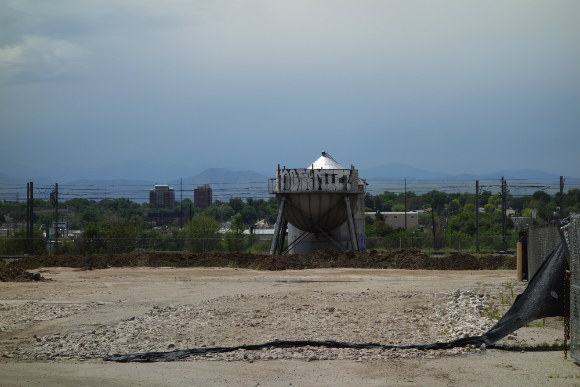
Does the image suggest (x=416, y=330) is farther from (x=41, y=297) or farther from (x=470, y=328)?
(x=41, y=297)

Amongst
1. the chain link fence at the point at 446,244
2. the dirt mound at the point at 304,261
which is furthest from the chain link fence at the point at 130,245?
the dirt mound at the point at 304,261

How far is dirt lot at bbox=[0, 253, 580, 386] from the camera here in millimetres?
10578

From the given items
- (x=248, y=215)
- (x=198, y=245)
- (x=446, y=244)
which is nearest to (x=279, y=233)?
(x=198, y=245)

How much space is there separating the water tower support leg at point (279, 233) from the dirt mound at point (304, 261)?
6780mm

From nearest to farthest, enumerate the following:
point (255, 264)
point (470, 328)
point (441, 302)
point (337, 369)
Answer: point (337, 369) < point (470, 328) < point (441, 302) < point (255, 264)

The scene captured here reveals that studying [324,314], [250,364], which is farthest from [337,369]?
[324,314]

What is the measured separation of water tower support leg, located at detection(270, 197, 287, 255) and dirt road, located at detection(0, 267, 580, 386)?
17607mm

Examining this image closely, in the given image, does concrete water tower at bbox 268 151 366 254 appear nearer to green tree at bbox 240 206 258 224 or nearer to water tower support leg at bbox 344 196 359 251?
water tower support leg at bbox 344 196 359 251

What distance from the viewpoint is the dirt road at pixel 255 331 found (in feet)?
34.6

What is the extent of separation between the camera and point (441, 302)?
19953 mm

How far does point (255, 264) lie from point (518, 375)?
27.6 meters

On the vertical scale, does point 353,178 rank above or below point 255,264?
above

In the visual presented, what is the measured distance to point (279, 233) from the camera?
155 ft

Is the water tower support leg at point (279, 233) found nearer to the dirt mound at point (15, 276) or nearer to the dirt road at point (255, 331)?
the dirt road at point (255, 331)
